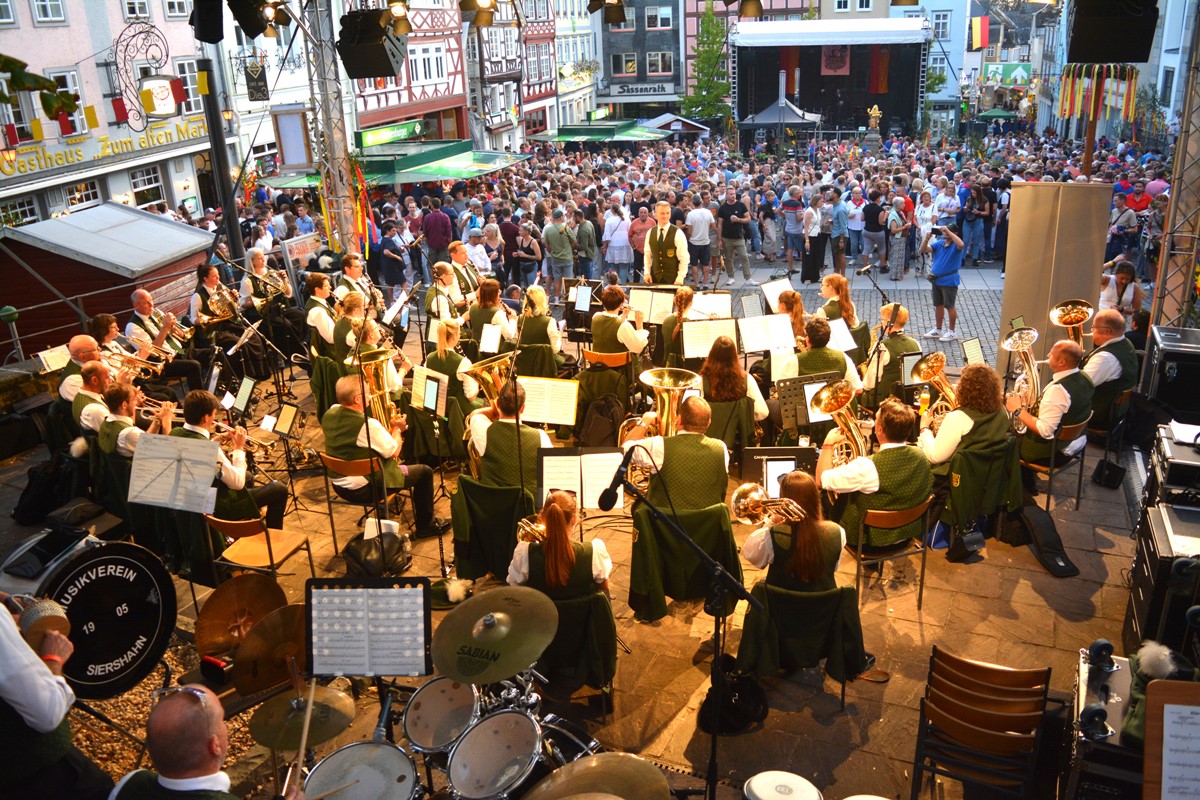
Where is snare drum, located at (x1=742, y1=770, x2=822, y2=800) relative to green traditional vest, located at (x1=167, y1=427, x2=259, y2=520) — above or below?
below

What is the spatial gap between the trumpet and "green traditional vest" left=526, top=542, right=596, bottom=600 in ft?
2.56

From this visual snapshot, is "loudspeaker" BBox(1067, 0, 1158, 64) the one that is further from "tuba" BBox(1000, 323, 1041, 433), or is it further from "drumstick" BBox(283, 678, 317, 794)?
"drumstick" BBox(283, 678, 317, 794)

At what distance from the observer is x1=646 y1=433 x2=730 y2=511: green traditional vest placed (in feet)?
17.4

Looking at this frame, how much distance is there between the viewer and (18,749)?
321 centimetres

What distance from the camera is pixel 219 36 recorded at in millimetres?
9188

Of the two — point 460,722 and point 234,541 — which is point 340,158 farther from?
point 460,722

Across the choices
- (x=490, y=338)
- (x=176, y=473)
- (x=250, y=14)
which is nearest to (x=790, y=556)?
(x=176, y=473)

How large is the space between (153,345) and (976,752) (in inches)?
307

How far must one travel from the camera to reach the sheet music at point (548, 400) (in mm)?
5898

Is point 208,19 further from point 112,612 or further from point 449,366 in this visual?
point 112,612

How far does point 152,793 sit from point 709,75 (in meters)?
42.0

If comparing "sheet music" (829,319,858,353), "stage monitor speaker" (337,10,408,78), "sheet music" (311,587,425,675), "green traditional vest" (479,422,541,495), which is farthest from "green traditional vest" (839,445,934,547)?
"stage monitor speaker" (337,10,408,78)

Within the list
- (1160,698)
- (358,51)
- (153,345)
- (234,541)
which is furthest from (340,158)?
(1160,698)

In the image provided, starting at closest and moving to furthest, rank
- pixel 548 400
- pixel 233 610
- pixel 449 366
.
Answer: pixel 233 610 → pixel 548 400 → pixel 449 366
